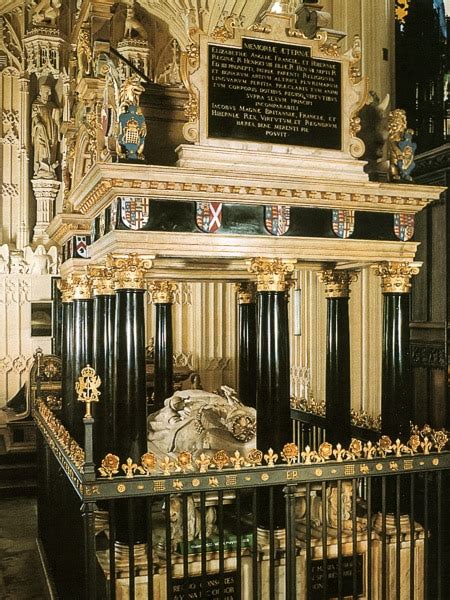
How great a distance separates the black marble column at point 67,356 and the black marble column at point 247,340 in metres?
2.20

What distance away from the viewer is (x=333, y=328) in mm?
7520

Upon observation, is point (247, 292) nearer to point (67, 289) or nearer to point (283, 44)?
point (67, 289)

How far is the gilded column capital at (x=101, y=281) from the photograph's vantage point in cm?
727

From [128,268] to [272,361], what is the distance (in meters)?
1.50

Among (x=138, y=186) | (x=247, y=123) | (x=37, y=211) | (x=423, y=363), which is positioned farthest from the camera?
(x=37, y=211)

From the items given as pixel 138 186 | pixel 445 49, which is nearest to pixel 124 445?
pixel 138 186

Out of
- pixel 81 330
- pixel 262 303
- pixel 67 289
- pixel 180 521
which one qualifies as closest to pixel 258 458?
pixel 180 521

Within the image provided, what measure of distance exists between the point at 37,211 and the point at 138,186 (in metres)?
9.96

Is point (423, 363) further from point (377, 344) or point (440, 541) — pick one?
point (440, 541)

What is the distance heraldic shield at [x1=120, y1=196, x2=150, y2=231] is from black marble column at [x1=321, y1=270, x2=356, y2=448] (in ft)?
8.86

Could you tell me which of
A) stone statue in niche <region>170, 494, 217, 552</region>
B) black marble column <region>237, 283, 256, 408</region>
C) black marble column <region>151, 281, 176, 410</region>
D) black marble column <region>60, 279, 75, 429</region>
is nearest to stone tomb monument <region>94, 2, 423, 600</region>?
stone statue in niche <region>170, 494, 217, 552</region>

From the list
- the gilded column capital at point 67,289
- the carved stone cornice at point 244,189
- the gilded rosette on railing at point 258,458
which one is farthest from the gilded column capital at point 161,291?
the gilded rosette on railing at point 258,458

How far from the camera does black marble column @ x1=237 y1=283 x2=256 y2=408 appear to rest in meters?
8.98

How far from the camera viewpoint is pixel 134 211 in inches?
221
